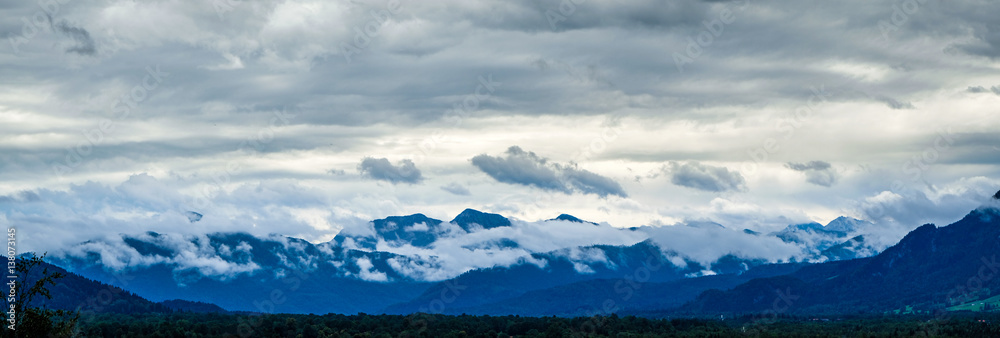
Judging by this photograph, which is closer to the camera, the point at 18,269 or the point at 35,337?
the point at 18,269

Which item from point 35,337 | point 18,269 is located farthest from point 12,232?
point 35,337

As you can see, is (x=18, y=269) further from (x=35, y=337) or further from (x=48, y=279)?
(x=35, y=337)

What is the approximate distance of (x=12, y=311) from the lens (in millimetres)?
107250

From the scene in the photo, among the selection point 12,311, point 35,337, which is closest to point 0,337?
point 35,337

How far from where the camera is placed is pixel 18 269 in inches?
4176

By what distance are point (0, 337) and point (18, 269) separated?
19.4 m

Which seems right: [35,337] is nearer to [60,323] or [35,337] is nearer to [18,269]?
[60,323]

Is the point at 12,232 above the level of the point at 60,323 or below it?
above

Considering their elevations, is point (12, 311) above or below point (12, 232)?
below

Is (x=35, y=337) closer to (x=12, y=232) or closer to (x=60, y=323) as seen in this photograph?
(x=60, y=323)

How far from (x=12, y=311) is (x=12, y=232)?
9230 millimetres

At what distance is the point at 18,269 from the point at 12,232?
14.0 ft

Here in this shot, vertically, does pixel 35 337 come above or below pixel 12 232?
below

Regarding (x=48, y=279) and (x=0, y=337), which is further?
(x=0, y=337)
